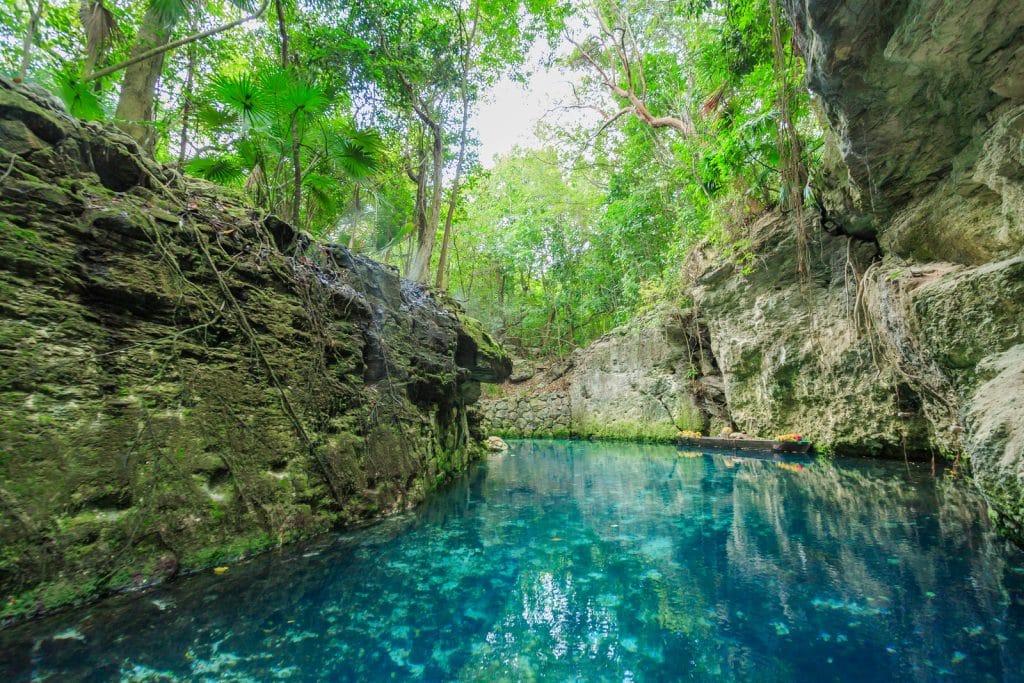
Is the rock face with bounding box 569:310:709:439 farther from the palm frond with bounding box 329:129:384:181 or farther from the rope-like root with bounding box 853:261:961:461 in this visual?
the palm frond with bounding box 329:129:384:181

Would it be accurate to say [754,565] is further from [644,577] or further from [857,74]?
[857,74]

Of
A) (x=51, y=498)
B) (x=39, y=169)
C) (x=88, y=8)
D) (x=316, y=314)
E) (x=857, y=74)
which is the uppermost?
(x=88, y=8)

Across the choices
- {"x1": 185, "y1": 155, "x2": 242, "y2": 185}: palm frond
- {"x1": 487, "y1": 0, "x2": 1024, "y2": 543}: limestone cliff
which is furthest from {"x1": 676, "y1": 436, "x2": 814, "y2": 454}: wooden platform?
Answer: {"x1": 185, "y1": 155, "x2": 242, "y2": 185}: palm frond

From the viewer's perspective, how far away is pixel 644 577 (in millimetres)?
2703

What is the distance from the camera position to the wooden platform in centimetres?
745

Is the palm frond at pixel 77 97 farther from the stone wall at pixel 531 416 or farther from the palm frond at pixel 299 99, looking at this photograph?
the stone wall at pixel 531 416

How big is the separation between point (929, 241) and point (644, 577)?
473cm

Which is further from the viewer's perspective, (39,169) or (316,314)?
(316,314)

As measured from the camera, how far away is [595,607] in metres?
2.33

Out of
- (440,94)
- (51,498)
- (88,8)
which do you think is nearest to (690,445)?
(440,94)

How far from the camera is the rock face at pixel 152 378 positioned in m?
2.04

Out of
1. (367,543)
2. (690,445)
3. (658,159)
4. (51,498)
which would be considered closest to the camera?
(51,498)

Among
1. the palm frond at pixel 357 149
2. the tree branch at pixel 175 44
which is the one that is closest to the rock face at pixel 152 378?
the palm frond at pixel 357 149

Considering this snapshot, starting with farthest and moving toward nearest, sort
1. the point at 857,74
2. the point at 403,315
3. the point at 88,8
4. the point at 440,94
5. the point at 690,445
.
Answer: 1. the point at 690,445
2. the point at 440,94
3. the point at 403,315
4. the point at 88,8
5. the point at 857,74
